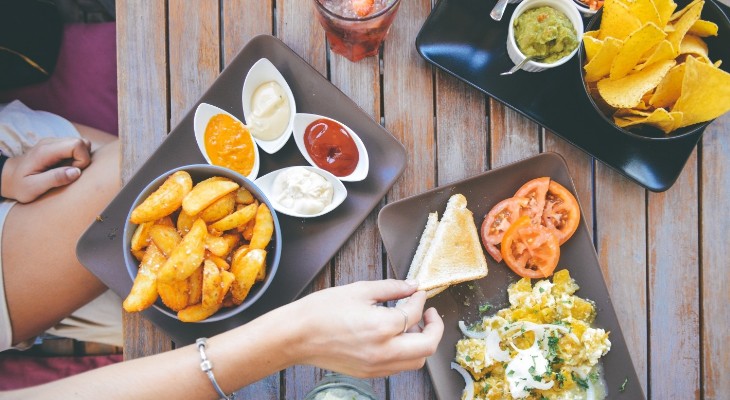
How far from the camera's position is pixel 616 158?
1875 mm

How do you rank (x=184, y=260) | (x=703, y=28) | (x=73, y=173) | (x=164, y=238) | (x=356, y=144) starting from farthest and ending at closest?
1. (x=73, y=173)
2. (x=356, y=144)
3. (x=703, y=28)
4. (x=164, y=238)
5. (x=184, y=260)

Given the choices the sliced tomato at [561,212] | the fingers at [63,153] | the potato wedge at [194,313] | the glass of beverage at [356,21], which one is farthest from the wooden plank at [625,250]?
the fingers at [63,153]

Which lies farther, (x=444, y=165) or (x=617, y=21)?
(x=444, y=165)

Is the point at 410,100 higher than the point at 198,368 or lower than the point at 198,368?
higher

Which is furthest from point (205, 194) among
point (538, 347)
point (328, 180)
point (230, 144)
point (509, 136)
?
point (538, 347)

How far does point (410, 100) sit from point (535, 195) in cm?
53

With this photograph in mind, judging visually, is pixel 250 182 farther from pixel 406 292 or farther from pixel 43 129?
pixel 43 129

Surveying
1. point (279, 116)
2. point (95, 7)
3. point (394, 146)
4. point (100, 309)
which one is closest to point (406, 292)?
point (394, 146)

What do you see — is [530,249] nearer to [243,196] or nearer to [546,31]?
[546,31]

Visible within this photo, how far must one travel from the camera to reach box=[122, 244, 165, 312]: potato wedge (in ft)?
4.92

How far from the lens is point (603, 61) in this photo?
1.65 metres

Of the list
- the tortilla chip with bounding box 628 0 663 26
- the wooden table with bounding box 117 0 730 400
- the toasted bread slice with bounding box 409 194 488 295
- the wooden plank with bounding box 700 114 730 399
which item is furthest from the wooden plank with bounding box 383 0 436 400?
the wooden plank with bounding box 700 114 730 399

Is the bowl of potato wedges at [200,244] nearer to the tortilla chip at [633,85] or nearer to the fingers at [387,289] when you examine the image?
the fingers at [387,289]

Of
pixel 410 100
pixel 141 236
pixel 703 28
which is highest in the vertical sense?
pixel 703 28
